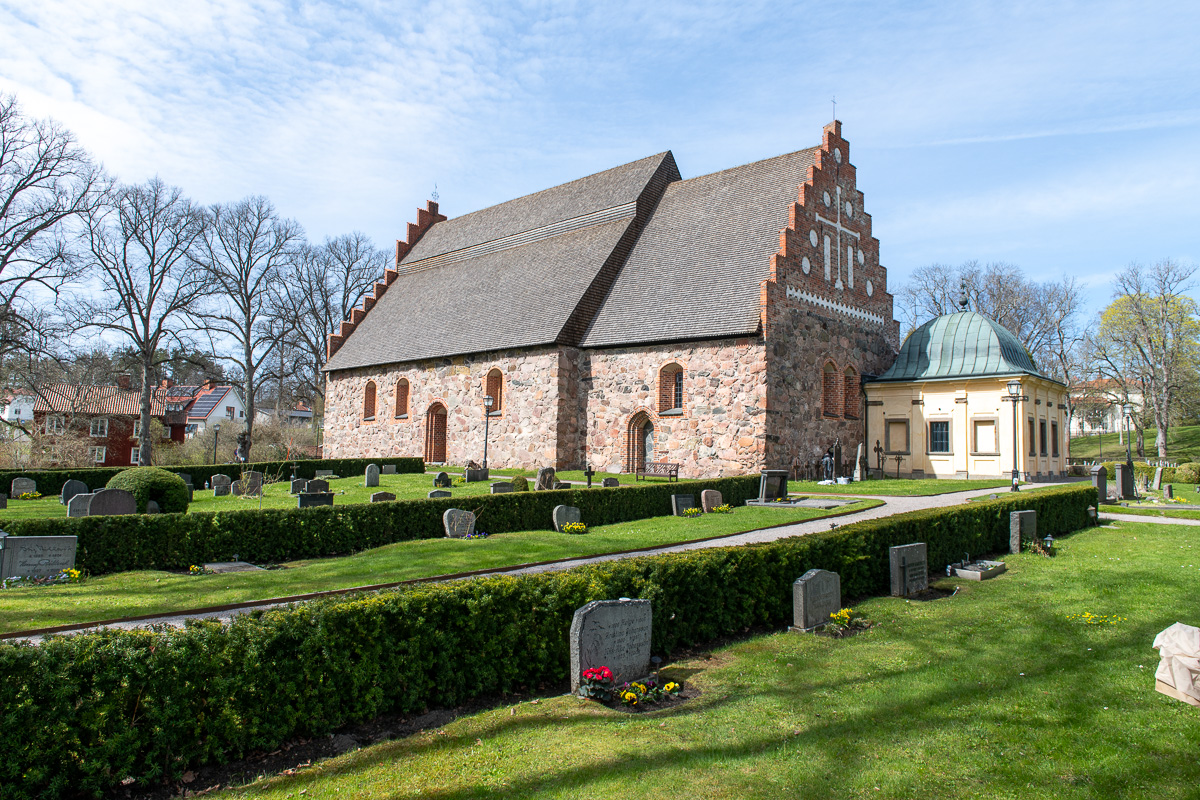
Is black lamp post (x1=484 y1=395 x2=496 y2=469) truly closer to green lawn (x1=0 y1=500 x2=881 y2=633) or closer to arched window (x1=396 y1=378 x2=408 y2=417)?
arched window (x1=396 y1=378 x2=408 y2=417)

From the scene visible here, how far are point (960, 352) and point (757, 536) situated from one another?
657 inches

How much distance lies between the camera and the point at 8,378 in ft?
93.3

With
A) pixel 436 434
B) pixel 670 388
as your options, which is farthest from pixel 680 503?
pixel 436 434

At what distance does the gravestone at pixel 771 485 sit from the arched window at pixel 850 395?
8.70 m

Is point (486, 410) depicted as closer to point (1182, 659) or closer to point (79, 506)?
point (79, 506)

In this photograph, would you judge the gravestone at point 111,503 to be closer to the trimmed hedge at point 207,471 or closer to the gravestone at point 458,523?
the trimmed hedge at point 207,471

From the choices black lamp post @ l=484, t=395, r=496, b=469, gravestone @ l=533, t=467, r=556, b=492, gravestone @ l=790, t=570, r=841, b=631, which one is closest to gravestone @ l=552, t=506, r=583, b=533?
gravestone @ l=533, t=467, r=556, b=492

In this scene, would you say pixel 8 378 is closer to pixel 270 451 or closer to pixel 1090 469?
pixel 270 451

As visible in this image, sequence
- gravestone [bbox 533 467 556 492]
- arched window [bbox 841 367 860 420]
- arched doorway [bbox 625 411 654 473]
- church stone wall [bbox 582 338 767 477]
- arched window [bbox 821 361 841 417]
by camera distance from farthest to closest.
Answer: arched window [bbox 841 367 860 420] < arched window [bbox 821 361 841 417] < arched doorway [bbox 625 411 654 473] < church stone wall [bbox 582 338 767 477] < gravestone [bbox 533 467 556 492]

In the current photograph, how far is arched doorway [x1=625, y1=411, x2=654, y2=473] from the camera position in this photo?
23891 mm

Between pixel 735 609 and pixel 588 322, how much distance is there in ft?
61.5

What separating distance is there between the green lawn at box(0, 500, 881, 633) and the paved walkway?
0.81ft

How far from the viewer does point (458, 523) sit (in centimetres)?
1300

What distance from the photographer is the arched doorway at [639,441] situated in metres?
23.9
